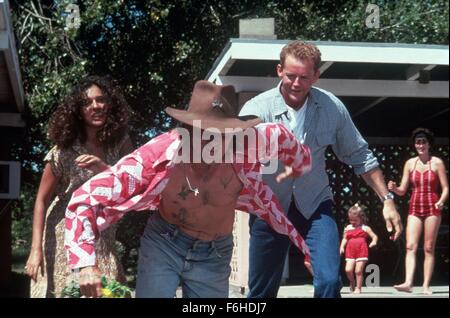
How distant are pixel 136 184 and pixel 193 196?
10.7 inches

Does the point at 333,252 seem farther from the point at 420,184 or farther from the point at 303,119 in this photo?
the point at 420,184

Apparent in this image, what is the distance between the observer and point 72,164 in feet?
10.3

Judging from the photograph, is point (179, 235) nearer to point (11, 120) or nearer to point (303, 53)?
point (303, 53)

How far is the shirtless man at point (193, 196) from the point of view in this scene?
2641 mm

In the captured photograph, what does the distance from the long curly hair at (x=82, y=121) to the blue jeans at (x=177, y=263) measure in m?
0.49

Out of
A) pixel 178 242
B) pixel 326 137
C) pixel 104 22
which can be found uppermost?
pixel 104 22

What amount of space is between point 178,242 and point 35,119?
6167 mm

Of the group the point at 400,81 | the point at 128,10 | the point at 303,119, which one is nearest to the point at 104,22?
the point at 128,10

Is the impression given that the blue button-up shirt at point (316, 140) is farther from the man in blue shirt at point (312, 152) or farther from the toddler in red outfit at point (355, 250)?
the toddler in red outfit at point (355, 250)

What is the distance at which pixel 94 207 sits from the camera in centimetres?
254

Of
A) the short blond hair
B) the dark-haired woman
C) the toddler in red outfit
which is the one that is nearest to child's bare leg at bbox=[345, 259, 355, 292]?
the toddler in red outfit

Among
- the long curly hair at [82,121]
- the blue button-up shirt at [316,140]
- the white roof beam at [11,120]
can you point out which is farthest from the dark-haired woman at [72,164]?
the white roof beam at [11,120]

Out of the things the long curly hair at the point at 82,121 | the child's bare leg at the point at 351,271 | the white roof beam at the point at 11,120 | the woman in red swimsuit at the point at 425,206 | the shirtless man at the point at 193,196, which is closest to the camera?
the shirtless man at the point at 193,196
